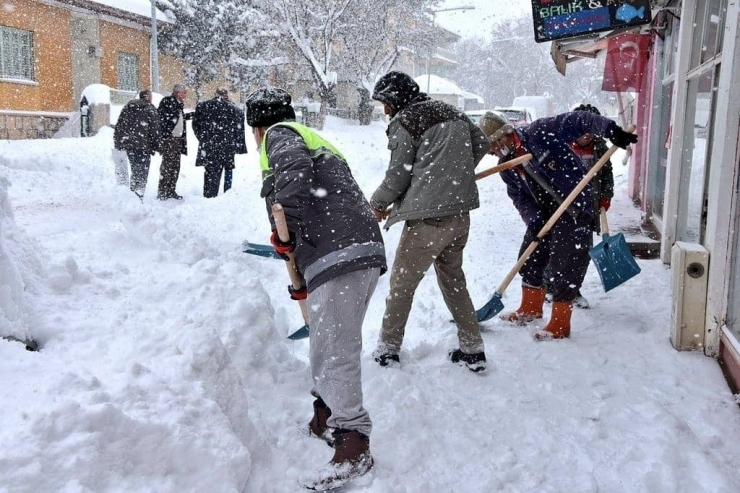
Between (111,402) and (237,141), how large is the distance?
7.12 m

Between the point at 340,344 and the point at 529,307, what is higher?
the point at 340,344

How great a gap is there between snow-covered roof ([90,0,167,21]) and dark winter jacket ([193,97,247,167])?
41.9ft

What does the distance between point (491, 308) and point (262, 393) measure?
1982 mm

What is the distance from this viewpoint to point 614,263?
437 centimetres

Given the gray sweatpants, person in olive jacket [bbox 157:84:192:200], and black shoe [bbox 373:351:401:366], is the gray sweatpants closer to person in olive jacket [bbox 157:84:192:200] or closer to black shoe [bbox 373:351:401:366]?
black shoe [bbox 373:351:401:366]

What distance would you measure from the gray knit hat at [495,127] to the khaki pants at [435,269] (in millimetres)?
747

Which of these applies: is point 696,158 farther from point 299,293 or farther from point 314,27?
point 314,27

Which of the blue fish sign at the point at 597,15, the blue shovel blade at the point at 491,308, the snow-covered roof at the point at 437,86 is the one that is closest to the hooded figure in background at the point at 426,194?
the blue shovel blade at the point at 491,308

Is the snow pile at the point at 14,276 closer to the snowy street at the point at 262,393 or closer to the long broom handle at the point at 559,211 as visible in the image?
the snowy street at the point at 262,393

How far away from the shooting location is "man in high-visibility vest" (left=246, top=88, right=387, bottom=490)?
2.45m

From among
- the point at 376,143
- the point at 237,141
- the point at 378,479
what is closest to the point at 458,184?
the point at 378,479

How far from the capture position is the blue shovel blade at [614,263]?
4344mm

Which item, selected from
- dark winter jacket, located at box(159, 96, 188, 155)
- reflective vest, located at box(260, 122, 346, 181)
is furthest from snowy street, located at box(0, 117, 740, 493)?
dark winter jacket, located at box(159, 96, 188, 155)

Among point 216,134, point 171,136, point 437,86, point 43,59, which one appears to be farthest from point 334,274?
point 437,86
